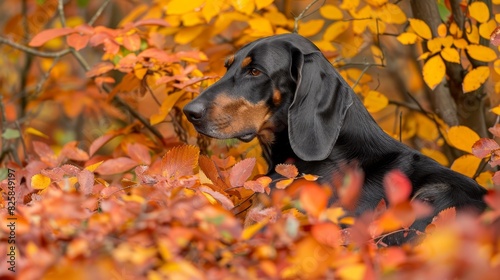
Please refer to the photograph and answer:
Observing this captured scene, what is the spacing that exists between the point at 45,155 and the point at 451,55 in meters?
2.43

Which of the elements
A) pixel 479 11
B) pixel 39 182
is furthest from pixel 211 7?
pixel 39 182

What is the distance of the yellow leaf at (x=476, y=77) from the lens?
464cm

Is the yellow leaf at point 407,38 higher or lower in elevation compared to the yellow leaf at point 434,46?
higher

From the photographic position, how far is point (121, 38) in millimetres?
4891

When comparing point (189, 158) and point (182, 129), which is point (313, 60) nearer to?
point (189, 158)

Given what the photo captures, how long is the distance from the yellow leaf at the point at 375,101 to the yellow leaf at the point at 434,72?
0.53 metres

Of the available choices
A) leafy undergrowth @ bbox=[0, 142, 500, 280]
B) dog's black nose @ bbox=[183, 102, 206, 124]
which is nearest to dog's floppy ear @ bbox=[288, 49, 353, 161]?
dog's black nose @ bbox=[183, 102, 206, 124]

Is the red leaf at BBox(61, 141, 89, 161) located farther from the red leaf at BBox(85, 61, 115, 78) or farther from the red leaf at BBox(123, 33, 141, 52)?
the red leaf at BBox(123, 33, 141, 52)

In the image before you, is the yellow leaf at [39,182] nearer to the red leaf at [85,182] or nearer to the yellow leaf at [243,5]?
the red leaf at [85,182]

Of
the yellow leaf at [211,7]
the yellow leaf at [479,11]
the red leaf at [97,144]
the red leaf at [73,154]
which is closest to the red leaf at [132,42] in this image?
the yellow leaf at [211,7]

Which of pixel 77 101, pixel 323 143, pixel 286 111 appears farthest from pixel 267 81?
pixel 77 101

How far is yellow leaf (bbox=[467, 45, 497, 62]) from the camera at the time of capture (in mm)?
4484

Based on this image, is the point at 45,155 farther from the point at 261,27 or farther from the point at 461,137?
the point at 461,137

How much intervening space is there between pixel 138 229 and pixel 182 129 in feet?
10.5
